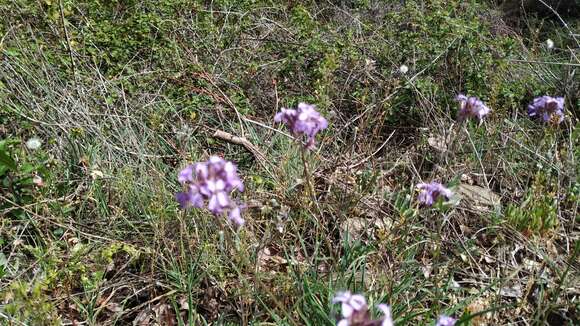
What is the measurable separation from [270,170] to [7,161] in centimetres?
133

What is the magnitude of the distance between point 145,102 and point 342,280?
2.16 meters

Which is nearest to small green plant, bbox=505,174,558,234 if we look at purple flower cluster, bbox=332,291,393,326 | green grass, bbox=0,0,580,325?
green grass, bbox=0,0,580,325

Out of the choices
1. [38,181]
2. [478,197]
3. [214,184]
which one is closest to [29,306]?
[214,184]

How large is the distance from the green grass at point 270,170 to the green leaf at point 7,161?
2.9 inches

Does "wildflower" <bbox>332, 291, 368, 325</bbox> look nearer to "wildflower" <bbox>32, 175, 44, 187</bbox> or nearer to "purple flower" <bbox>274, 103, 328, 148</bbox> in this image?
"purple flower" <bbox>274, 103, 328, 148</bbox>

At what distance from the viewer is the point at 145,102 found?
12.7ft

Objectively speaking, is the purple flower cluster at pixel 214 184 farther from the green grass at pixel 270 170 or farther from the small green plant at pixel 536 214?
the small green plant at pixel 536 214

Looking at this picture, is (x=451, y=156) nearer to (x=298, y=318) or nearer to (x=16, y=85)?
(x=298, y=318)

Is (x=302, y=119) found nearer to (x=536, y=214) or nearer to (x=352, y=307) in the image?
(x=352, y=307)

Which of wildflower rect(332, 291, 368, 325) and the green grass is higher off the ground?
wildflower rect(332, 291, 368, 325)

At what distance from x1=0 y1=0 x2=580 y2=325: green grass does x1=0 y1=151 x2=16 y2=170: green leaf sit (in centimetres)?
7

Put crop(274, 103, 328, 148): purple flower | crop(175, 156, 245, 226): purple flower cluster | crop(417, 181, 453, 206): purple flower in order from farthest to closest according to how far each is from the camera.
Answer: crop(417, 181, 453, 206): purple flower
crop(274, 103, 328, 148): purple flower
crop(175, 156, 245, 226): purple flower cluster

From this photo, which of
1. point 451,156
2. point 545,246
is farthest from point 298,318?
point 451,156

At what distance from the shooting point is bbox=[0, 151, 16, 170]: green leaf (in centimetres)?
274
